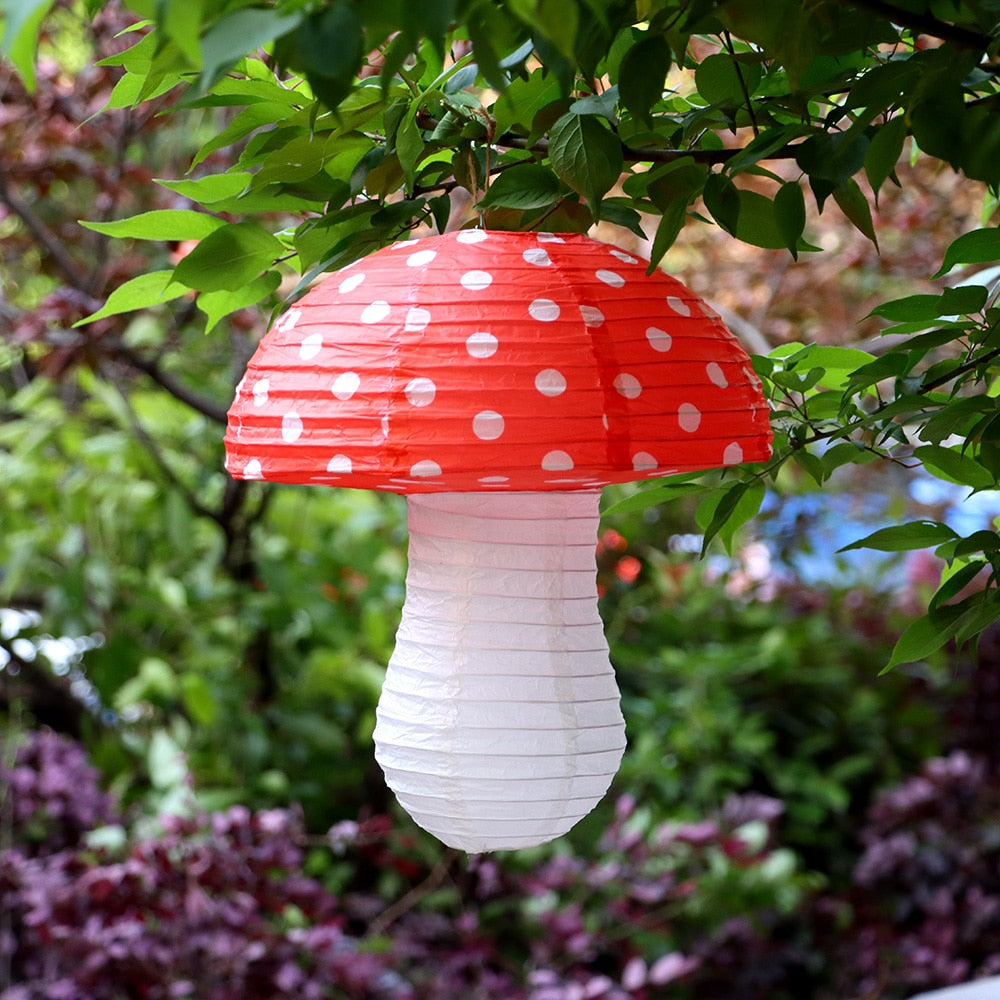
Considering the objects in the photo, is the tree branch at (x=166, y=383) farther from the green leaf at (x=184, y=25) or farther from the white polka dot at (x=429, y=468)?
the green leaf at (x=184, y=25)

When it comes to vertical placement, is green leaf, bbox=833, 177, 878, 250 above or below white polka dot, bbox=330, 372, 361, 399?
above

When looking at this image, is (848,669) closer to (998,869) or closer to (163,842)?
(998,869)

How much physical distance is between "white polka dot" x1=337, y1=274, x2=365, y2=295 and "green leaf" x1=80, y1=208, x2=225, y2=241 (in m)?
0.11

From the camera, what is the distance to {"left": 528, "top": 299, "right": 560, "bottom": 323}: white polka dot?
2.13ft

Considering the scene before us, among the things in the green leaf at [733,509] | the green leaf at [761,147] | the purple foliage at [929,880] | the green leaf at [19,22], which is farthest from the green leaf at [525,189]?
the purple foliage at [929,880]

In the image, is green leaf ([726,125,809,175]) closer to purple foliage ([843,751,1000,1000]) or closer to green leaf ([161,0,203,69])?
green leaf ([161,0,203,69])

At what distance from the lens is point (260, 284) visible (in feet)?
2.64

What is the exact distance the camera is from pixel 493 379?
0.63 m

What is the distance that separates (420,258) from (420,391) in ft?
0.33

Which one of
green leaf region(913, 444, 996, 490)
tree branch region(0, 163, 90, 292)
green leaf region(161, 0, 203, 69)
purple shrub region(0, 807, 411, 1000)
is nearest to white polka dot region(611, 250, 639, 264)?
green leaf region(913, 444, 996, 490)

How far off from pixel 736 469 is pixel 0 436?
1757mm

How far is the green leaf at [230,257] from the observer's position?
73 cm

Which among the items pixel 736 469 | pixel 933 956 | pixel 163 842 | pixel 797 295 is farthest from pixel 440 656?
pixel 797 295

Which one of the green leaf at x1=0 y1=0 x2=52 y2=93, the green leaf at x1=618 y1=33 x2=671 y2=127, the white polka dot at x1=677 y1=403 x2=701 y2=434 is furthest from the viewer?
the white polka dot at x1=677 y1=403 x2=701 y2=434
